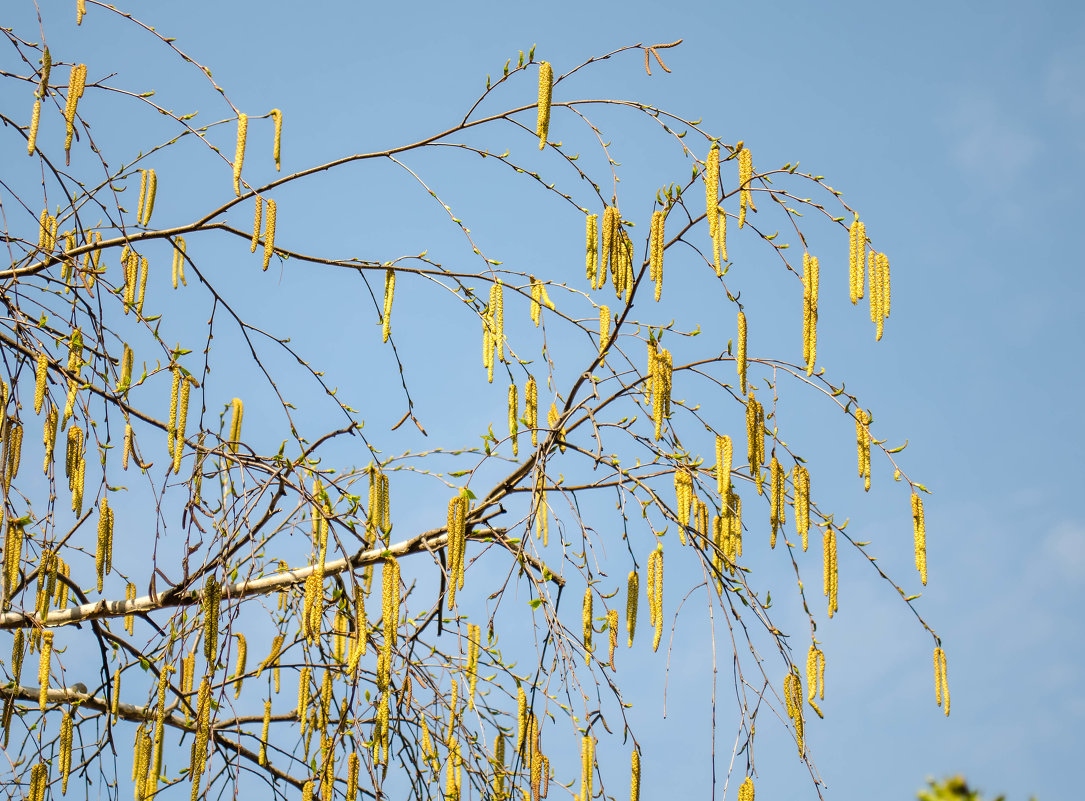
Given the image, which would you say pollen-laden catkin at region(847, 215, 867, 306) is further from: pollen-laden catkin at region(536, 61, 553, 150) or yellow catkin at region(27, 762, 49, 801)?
yellow catkin at region(27, 762, 49, 801)

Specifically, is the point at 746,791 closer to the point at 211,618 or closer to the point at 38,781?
the point at 211,618

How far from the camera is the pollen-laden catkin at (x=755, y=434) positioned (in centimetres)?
383

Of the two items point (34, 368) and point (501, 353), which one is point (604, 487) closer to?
point (501, 353)

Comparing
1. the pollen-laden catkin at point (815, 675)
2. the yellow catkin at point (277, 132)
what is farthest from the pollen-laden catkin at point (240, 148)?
the pollen-laden catkin at point (815, 675)

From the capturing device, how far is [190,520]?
410 cm

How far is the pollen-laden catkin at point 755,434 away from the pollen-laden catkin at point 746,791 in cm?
98

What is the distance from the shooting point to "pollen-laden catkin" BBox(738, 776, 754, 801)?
3.34 meters

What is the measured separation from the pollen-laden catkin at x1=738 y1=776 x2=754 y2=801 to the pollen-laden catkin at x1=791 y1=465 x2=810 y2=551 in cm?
77

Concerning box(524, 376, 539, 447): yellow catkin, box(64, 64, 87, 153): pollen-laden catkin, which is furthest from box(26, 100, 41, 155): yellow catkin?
box(524, 376, 539, 447): yellow catkin

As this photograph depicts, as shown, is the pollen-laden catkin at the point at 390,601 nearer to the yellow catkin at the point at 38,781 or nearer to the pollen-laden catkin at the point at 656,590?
the pollen-laden catkin at the point at 656,590

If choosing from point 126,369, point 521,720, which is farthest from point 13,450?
point 521,720

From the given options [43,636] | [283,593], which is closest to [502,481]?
[283,593]

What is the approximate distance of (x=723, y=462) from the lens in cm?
374

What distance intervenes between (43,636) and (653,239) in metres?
2.46
